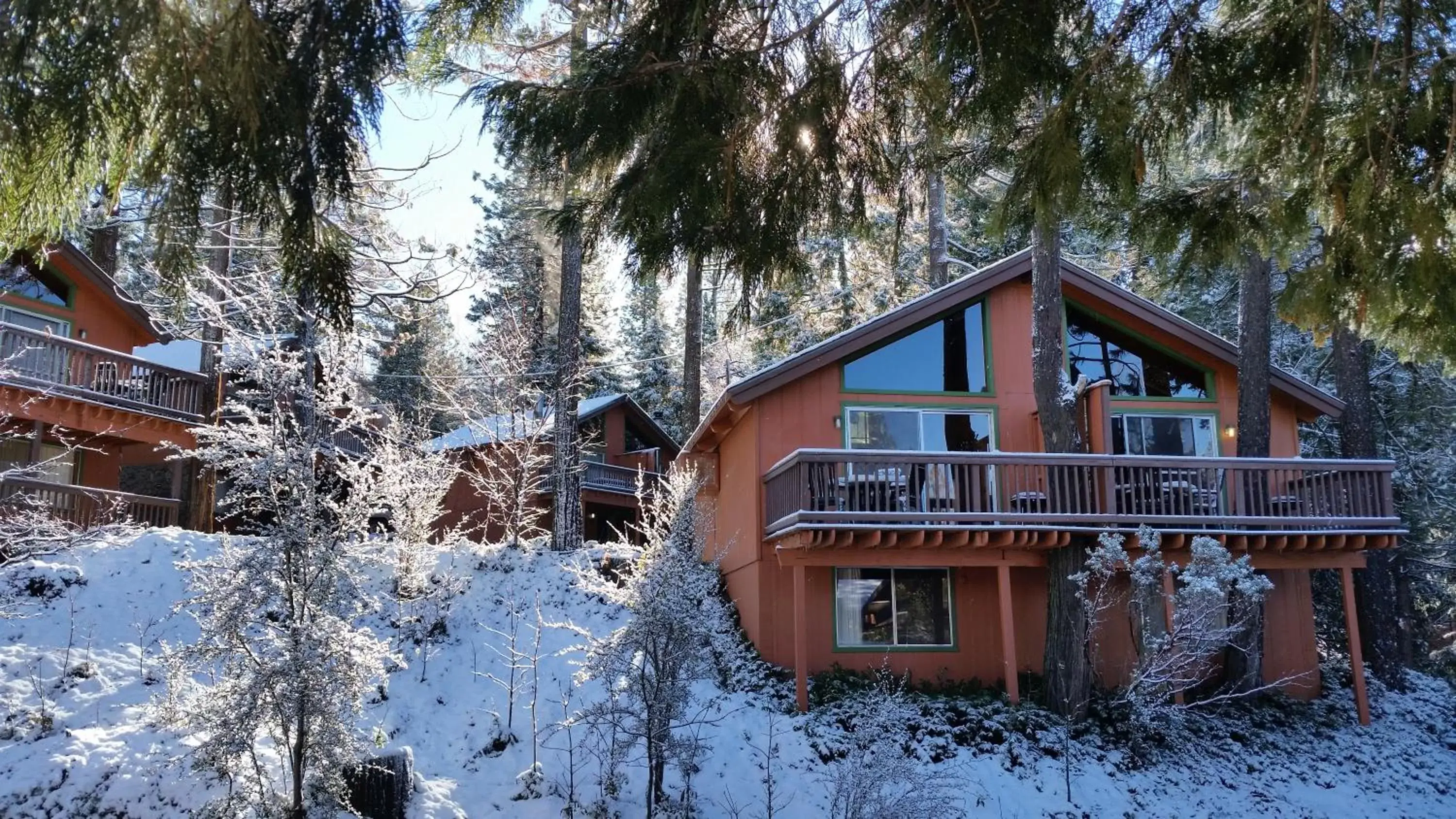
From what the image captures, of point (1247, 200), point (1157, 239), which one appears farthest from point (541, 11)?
point (1247, 200)

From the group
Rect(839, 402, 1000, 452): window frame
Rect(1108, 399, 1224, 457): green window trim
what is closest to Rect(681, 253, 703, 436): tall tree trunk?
Rect(839, 402, 1000, 452): window frame

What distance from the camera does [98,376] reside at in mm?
16906

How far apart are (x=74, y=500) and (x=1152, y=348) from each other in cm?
1703

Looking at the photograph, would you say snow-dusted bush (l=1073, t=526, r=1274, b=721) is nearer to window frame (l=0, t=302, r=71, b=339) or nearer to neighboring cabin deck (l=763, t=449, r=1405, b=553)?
neighboring cabin deck (l=763, t=449, r=1405, b=553)

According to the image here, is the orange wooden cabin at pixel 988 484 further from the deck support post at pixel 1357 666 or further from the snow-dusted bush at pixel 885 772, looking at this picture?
the snow-dusted bush at pixel 885 772

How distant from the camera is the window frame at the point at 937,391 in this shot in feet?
52.6

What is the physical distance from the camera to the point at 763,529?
50.3 ft

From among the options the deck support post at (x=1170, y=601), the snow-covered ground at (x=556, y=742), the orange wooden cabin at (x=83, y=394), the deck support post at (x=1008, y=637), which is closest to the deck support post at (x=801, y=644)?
the snow-covered ground at (x=556, y=742)

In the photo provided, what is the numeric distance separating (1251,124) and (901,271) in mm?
19475

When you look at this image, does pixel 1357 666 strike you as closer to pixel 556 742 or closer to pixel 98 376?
pixel 556 742

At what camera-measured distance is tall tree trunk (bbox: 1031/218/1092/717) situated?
13695 mm

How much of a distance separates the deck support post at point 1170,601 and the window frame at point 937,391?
366 cm

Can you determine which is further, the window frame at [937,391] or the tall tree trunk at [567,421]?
Result: the tall tree trunk at [567,421]

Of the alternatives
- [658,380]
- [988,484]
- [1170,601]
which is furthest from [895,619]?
[658,380]
